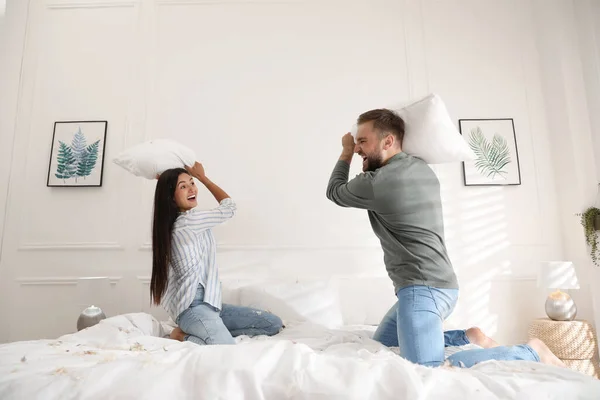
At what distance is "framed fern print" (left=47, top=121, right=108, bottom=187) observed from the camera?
328cm

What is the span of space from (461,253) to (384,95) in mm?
1453

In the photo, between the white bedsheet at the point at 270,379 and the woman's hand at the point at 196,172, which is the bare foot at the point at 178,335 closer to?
the woman's hand at the point at 196,172

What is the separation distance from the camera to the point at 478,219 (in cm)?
325

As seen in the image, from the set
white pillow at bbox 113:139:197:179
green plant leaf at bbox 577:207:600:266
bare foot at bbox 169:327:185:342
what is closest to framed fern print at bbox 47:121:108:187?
white pillow at bbox 113:139:197:179

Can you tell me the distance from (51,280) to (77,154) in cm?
103

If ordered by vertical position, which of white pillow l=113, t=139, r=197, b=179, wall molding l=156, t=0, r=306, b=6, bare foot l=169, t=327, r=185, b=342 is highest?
wall molding l=156, t=0, r=306, b=6

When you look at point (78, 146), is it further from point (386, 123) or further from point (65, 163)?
point (386, 123)

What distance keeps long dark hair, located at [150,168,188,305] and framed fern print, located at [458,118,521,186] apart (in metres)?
2.34

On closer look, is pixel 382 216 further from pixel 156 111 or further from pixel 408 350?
pixel 156 111

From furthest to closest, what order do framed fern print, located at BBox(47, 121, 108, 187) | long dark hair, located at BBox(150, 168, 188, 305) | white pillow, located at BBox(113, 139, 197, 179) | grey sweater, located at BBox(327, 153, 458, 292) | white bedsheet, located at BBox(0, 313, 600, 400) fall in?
framed fern print, located at BBox(47, 121, 108, 187) → white pillow, located at BBox(113, 139, 197, 179) → long dark hair, located at BBox(150, 168, 188, 305) → grey sweater, located at BBox(327, 153, 458, 292) → white bedsheet, located at BBox(0, 313, 600, 400)

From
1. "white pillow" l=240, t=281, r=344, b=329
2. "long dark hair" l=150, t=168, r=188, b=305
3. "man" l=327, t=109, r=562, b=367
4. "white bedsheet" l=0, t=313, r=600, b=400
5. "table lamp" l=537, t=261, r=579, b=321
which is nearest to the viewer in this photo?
"white bedsheet" l=0, t=313, r=600, b=400

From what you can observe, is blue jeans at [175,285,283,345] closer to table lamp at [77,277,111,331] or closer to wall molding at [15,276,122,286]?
table lamp at [77,277,111,331]

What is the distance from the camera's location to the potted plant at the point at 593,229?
296 centimetres

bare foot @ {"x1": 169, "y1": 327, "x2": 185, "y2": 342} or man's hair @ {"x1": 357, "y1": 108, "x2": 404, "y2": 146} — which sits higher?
man's hair @ {"x1": 357, "y1": 108, "x2": 404, "y2": 146}
